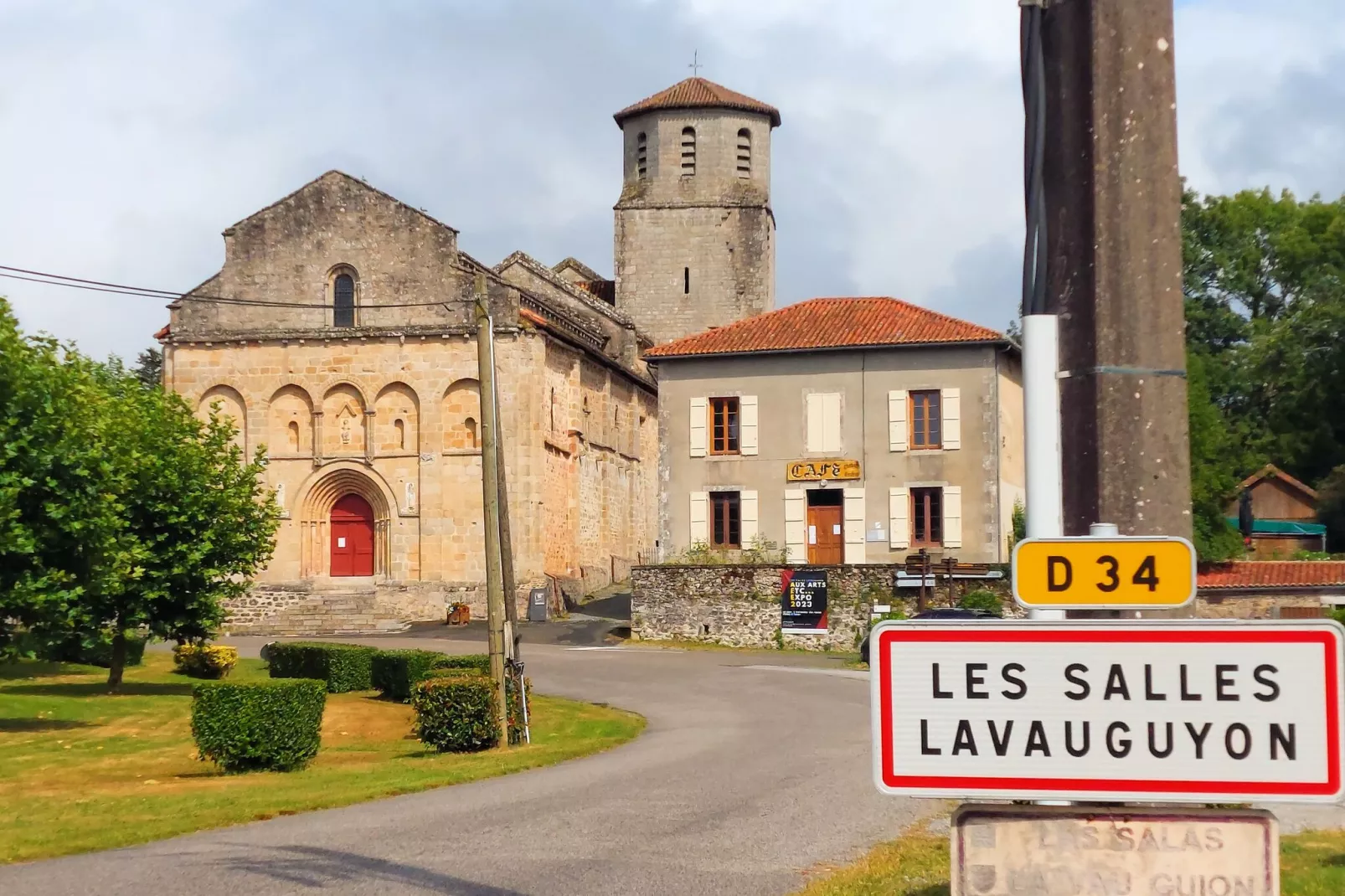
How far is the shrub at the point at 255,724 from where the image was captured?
19141mm

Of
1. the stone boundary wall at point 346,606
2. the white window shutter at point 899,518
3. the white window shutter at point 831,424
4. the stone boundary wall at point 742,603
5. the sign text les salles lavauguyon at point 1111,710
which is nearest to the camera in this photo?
the sign text les salles lavauguyon at point 1111,710

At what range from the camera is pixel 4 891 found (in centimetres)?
992

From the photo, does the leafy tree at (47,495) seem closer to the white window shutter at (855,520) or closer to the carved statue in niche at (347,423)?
the white window shutter at (855,520)

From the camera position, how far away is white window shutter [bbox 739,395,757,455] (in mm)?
41156

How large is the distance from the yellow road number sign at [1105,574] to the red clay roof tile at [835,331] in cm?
3624

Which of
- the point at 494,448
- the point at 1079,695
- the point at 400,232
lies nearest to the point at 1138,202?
the point at 1079,695

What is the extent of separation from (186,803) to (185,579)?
15876 mm

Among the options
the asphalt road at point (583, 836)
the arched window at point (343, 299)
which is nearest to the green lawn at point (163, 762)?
the asphalt road at point (583, 836)

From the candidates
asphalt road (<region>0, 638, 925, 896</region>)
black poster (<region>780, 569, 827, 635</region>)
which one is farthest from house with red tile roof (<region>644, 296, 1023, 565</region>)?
asphalt road (<region>0, 638, 925, 896</region>)

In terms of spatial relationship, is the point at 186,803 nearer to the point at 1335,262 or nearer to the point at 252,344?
the point at 252,344

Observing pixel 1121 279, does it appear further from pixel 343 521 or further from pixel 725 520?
pixel 343 521

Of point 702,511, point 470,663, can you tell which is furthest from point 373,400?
point 470,663

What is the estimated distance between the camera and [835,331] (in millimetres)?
41188

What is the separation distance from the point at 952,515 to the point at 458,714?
21138 mm
